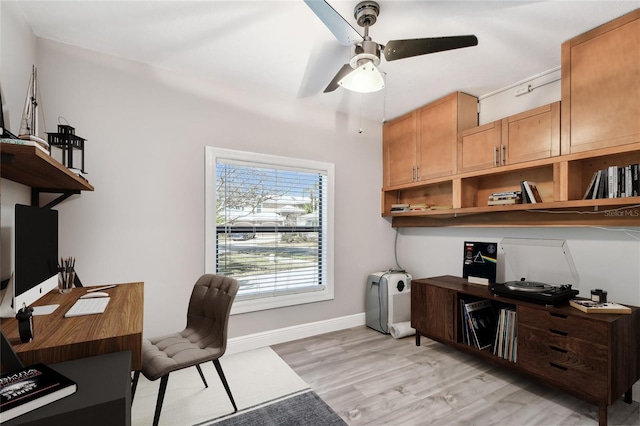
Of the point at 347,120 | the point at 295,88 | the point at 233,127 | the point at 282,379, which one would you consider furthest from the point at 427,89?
the point at 282,379

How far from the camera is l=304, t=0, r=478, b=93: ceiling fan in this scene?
1.74 metres

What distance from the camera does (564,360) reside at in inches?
79.7

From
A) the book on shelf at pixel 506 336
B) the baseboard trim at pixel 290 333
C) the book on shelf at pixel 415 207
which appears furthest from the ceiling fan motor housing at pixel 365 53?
the baseboard trim at pixel 290 333

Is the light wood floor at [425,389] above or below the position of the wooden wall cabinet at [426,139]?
below

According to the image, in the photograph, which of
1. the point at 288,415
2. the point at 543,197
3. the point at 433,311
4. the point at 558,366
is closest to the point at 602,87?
the point at 543,197

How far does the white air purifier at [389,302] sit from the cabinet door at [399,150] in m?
1.16

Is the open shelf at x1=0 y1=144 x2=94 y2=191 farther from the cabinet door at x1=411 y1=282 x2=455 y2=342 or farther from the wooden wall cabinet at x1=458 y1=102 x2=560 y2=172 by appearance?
the wooden wall cabinet at x1=458 y1=102 x2=560 y2=172

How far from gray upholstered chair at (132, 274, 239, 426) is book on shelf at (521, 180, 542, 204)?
245cm

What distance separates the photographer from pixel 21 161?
1243 mm

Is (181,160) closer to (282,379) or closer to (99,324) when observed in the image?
(99,324)

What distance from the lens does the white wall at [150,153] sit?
2.37 m

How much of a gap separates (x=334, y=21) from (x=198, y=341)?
7.00 feet

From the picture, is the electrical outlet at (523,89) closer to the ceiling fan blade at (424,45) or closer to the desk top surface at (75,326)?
the ceiling fan blade at (424,45)

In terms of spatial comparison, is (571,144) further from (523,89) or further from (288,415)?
(288,415)
